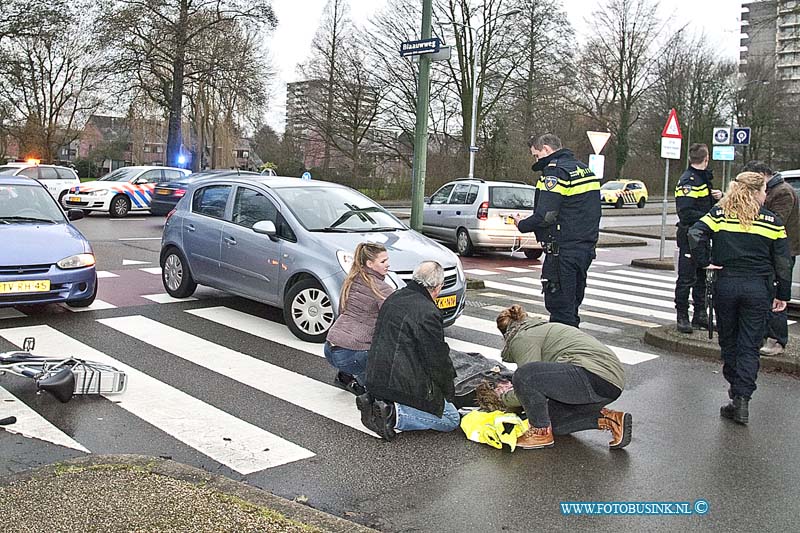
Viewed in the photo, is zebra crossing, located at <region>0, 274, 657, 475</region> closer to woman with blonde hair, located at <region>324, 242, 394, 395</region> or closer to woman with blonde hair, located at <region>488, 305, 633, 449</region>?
woman with blonde hair, located at <region>324, 242, 394, 395</region>

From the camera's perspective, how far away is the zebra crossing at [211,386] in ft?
18.1

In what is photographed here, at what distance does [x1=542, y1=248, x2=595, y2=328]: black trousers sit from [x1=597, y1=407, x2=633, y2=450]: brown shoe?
2054 mm

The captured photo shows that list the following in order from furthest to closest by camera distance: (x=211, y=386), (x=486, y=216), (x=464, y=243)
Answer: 1. (x=464, y=243)
2. (x=486, y=216)
3. (x=211, y=386)

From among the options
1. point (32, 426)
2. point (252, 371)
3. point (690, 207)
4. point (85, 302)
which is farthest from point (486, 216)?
point (32, 426)

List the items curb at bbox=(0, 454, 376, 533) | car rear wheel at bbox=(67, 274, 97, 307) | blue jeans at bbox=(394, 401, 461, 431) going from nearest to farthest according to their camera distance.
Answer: curb at bbox=(0, 454, 376, 533), blue jeans at bbox=(394, 401, 461, 431), car rear wheel at bbox=(67, 274, 97, 307)

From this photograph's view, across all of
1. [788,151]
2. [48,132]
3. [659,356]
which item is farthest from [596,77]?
[659,356]

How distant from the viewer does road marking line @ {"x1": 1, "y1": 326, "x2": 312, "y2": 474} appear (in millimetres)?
5234

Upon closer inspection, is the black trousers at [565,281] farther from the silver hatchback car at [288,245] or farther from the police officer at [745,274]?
the police officer at [745,274]

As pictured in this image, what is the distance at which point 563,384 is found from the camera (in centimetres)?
542

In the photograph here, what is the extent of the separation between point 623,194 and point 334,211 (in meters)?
38.1

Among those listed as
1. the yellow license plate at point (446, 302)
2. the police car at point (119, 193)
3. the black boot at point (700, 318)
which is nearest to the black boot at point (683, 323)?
the black boot at point (700, 318)

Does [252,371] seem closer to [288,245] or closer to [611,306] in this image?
[288,245]

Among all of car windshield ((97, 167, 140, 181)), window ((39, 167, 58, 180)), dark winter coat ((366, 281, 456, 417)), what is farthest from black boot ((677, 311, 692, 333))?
window ((39, 167, 58, 180))

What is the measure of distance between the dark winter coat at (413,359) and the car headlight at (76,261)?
507 cm
